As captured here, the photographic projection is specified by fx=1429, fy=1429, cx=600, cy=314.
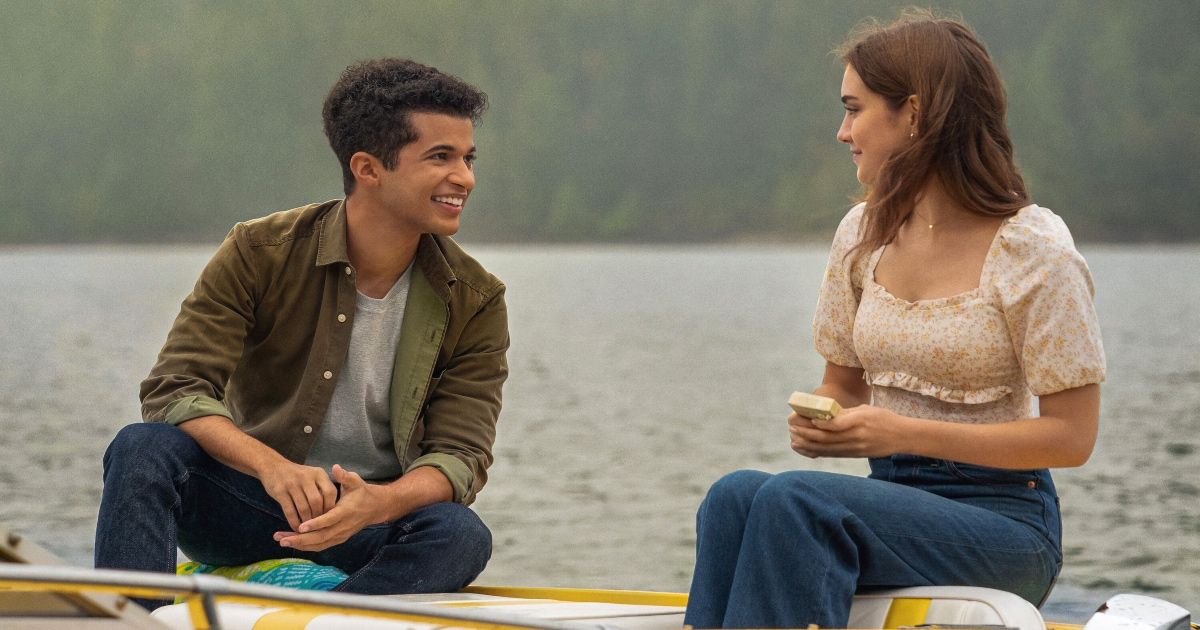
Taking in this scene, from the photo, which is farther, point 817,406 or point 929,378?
point 929,378

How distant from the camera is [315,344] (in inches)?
115

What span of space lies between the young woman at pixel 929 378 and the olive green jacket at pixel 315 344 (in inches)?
30.4

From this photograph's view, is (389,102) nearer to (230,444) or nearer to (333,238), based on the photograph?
(333,238)

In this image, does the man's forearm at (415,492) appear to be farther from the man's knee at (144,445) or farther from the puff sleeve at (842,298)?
the puff sleeve at (842,298)

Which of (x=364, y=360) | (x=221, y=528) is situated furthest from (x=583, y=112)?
(x=221, y=528)

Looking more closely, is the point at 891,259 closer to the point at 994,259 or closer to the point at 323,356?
the point at 994,259

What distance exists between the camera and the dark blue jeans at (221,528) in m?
2.62

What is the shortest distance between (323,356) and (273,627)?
0.73 m

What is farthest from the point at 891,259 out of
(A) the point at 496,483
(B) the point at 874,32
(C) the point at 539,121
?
(C) the point at 539,121

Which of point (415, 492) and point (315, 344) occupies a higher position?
point (315, 344)

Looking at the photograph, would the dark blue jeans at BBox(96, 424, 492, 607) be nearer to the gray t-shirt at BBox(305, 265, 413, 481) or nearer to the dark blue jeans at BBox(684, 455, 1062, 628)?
the gray t-shirt at BBox(305, 265, 413, 481)

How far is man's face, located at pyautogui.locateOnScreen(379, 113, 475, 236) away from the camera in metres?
2.93

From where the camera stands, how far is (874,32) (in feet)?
8.32

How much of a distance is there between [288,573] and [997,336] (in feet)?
4.66
